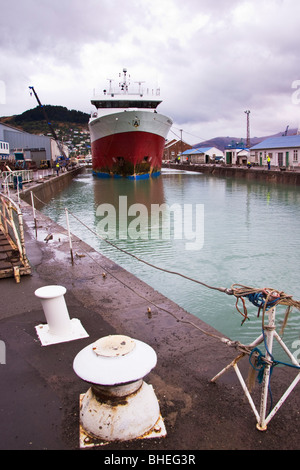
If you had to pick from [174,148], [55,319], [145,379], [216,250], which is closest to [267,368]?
[145,379]

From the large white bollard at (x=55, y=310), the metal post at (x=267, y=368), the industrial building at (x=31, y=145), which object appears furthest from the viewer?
the industrial building at (x=31, y=145)

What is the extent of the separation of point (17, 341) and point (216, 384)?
7.37 feet

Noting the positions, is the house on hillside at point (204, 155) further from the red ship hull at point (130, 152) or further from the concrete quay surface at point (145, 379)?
the concrete quay surface at point (145, 379)

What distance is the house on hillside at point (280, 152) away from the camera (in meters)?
37.0

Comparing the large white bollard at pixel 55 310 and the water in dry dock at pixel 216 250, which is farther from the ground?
the large white bollard at pixel 55 310

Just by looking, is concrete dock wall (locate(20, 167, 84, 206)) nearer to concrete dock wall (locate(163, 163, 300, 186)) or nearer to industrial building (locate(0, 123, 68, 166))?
industrial building (locate(0, 123, 68, 166))

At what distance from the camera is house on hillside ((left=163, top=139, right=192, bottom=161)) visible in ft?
312

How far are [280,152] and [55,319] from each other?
3997 cm

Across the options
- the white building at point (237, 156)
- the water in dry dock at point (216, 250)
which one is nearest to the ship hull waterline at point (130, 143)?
the water in dry dock at point (216, 250)

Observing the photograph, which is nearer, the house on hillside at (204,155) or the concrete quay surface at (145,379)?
the concrete quay surface at (145,379)

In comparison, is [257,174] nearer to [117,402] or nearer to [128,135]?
[128,135]

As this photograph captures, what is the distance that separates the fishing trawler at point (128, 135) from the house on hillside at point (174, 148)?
5230 centimetres

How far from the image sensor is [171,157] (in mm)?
97750
